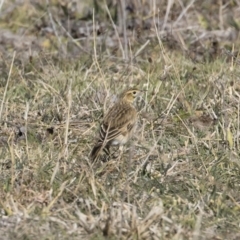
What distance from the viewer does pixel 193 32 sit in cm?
1092

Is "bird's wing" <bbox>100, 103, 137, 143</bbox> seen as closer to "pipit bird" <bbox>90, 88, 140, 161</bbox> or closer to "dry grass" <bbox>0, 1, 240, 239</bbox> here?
"pipit bird" <bbox>90, 88, 140, 161</bbox>

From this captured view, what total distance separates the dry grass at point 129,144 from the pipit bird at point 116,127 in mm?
94

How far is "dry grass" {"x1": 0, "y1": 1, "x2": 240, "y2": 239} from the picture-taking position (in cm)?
584

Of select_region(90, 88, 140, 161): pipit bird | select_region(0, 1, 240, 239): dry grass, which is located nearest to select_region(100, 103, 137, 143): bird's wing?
select_region(90, 88, 140, 161): pipit bird

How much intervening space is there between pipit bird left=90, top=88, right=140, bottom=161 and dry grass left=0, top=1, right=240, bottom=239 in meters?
0.09

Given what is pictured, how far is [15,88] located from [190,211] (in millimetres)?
3481

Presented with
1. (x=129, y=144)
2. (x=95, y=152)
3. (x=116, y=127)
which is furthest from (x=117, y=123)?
(x=95, y=152)

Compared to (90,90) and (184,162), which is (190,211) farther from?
(90,90)

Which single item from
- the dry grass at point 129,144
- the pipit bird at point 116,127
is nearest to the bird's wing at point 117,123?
the pipit bird at point 116,127

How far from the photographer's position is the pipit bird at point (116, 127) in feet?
23.7

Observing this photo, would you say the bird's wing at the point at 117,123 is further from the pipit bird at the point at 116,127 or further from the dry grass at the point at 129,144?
the dry grass at the point at 129,144

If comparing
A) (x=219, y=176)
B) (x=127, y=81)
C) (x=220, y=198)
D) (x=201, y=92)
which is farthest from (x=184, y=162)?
(x=127, y=81)

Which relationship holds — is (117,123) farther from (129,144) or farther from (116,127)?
(129,144)

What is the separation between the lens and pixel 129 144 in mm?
7457
